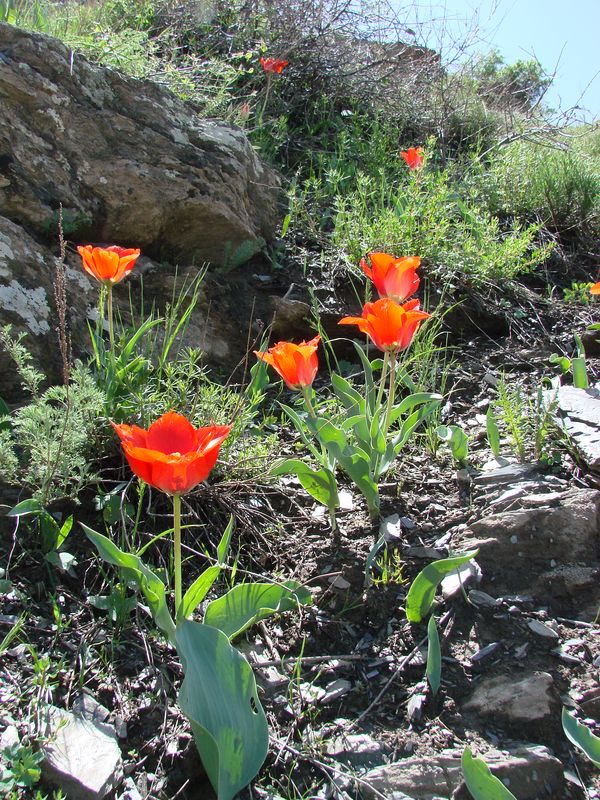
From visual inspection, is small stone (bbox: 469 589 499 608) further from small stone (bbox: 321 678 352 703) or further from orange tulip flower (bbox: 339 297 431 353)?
orange tulip flower (bbox: 339 297 431 353)

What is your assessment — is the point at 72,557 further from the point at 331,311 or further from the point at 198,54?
the point at 198,54

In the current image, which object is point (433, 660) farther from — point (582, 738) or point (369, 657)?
point (582, 738)

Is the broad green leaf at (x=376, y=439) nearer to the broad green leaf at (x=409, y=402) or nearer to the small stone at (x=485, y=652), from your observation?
the broad green leaf at (x=409, y=402)

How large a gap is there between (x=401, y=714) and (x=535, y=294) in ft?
8.13

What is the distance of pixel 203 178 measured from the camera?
9.86 ft

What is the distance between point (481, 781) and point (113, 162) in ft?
8.24

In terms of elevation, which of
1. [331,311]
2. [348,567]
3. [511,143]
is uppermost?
[511,143]

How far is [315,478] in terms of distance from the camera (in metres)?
1.87

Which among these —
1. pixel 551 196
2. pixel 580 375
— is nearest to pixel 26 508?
pixel 580 375

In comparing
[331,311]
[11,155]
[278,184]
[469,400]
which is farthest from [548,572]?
[278,184]

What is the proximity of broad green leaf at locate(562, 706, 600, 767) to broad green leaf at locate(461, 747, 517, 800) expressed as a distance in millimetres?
215

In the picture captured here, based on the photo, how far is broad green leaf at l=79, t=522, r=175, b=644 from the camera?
4.45 ft

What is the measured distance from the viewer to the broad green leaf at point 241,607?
56.9 inches

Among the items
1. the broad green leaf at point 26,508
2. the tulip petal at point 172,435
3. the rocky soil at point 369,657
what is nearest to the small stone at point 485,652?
the rocky soil at point 369,657
